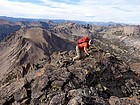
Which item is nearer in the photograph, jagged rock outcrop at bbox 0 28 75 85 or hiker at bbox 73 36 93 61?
hiker at bbox 73 36 93 61

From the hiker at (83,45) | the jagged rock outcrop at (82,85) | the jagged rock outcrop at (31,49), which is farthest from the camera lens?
the jagged rock outcrop at (31,49)

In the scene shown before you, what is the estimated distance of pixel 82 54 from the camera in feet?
86.0

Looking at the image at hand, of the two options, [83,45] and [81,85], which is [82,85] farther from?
[83,45]

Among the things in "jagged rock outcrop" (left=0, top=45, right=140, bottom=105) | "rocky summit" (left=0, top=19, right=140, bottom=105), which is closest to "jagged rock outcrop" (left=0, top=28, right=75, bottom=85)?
"rocky summit" (left=0, top=19, right=140, bottom=105)

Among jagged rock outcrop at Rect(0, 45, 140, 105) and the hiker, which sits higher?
the hiker

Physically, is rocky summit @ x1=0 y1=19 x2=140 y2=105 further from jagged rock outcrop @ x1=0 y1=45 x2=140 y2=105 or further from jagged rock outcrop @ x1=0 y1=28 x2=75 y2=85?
jagged rock outcrop @ x1=0 y1=28 x2=75 y2=85

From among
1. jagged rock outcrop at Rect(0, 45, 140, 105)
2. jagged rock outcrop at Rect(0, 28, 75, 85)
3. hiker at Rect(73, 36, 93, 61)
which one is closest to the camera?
jagged rock outcrop at Rect(0, 45, 140, 105)

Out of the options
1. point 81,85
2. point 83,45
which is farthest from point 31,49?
point 81,85

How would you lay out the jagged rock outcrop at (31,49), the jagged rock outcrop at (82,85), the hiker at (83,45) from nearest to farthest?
the jagged rock outcrop at (82,85) < the hiker at (83,45) < the jagged rock outcrop at (31,49)

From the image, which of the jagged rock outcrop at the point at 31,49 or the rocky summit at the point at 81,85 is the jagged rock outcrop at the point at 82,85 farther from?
the jagged rock outcrop at the point at 31,49

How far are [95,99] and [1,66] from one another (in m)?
68.1

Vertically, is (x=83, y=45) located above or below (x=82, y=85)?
above

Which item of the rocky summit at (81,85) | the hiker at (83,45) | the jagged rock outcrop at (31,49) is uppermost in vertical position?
the hiker at (83,45)

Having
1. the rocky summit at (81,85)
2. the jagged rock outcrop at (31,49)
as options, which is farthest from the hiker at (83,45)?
the jagged rock outcrop at (31,49)
